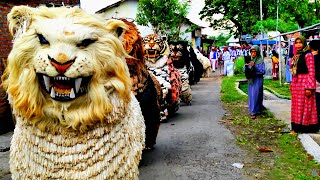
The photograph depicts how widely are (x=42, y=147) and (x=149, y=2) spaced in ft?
73.7

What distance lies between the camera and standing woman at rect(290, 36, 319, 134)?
770cm

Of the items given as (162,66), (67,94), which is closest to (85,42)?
(67,94)

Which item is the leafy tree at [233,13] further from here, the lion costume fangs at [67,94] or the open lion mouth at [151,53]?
→ the lion costume fangs at [67,94]

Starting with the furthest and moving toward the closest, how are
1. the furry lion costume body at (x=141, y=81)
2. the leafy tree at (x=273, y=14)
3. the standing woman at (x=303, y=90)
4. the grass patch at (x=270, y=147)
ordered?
1. the leafy tree at (x=273, y=14)
2. the standing woman at (x=303, y=90)
3. the grass patch at (x=270, y=147)
4. the furry lion costume body at (x=141, y=81)

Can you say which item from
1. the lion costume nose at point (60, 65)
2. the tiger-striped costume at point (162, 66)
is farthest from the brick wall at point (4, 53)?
the lion costume nose at point (60, 65)

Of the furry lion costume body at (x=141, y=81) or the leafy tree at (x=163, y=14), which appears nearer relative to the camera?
the furry lion costume body at (x=141, y=81)

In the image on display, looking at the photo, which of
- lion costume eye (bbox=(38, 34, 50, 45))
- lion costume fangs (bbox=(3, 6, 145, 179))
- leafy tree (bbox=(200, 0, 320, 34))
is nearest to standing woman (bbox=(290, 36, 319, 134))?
lion costume fangs (bbox=(3, 6, 145, 179))

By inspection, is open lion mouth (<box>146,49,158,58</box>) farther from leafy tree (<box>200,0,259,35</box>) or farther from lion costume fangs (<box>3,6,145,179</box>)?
leafy tree (<box>200,0,259,35</box>)

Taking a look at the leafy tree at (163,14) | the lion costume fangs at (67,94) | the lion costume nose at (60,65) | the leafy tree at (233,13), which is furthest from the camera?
the leafy tree at (233,13)

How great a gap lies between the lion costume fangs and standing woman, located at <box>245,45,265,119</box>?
699 cm

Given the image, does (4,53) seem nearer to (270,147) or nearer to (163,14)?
(270,147)

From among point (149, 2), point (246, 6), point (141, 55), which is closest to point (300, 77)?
point (141, 55)

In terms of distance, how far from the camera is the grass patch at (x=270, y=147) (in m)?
6.01

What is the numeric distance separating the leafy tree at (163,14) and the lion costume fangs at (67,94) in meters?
21.7
